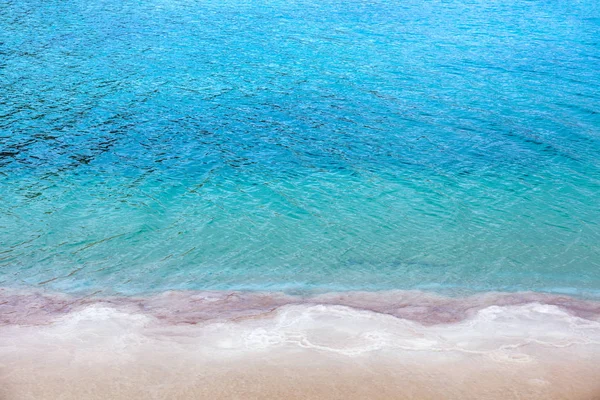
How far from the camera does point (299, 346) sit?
392 inches

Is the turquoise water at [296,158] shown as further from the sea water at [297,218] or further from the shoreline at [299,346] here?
the shoreline at [299,346]

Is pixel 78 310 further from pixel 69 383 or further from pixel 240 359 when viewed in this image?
pixel 240 359

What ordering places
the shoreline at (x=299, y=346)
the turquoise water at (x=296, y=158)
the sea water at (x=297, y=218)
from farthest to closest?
the turquoise water at (x=296, y=158), the sea water at (x=297, y=218), the shoreline at (x=299, y=346)

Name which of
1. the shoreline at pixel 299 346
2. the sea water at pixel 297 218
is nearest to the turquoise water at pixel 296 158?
the sea water at pixel 297 218

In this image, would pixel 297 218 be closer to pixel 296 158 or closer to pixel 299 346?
pixel 296 158

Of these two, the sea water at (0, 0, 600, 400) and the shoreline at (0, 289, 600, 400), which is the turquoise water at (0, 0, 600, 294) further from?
the shoreline at (0, 289, 600, 400)

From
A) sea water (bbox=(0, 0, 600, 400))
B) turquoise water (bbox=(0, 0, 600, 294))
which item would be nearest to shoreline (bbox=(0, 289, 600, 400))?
sea water (bbox=(0, 0, 600, 400))

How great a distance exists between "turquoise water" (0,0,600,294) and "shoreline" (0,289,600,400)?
827 mm

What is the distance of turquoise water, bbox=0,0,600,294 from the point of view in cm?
1307

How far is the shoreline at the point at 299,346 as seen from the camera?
8992mm

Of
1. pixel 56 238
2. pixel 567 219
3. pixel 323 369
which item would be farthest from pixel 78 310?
pixel 567 219

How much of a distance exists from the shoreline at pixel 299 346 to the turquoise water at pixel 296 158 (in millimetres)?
827

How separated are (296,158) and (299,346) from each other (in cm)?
881

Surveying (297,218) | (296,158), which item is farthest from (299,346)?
(296,158)
